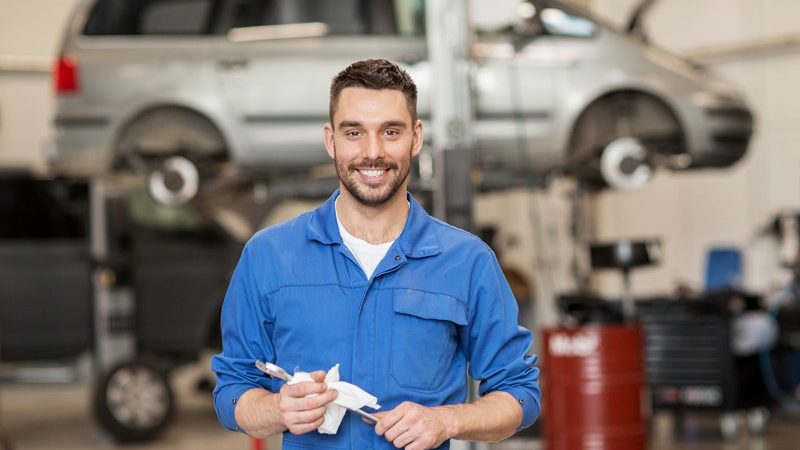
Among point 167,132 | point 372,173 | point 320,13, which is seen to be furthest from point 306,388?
point 167,132

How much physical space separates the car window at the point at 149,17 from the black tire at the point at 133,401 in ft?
5.88

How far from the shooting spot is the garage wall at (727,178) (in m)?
10.4

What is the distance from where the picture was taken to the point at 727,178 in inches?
420

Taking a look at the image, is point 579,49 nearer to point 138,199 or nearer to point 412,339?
point 138,199

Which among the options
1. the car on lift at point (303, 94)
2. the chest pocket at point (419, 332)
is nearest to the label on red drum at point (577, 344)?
the car on lift at point (303, 94)

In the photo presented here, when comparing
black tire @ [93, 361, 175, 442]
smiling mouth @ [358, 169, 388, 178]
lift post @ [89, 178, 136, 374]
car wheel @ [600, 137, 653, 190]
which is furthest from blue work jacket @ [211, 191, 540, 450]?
lift post @ [89, 178, 136, 374]

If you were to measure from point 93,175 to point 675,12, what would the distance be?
6.32 meters

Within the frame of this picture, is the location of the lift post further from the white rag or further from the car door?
the white rag

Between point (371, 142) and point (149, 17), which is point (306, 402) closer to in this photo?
point (371, 142)

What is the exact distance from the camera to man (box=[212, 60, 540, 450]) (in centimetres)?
187

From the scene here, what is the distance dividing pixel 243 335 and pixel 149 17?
4874mm

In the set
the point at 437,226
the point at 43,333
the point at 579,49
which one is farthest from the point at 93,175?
the point at 437,226

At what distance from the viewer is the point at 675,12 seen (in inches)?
434

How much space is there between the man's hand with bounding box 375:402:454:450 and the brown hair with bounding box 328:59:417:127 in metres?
0.45
